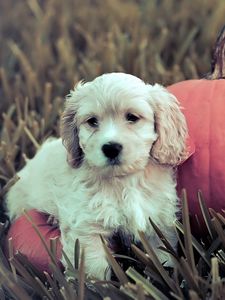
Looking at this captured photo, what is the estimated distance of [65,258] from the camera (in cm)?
334

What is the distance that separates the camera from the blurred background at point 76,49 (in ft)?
16.9

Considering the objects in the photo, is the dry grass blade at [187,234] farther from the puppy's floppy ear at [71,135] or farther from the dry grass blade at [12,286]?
the dry grass blade at [12,286]

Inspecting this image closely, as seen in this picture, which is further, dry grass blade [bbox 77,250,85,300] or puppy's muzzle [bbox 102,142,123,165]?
puppy's muzzle [bbox 102,142,123,165]

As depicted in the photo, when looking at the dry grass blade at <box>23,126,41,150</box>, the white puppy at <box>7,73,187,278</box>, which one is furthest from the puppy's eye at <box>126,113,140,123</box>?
the dry grass blade at <box>23,126,41,150</box>

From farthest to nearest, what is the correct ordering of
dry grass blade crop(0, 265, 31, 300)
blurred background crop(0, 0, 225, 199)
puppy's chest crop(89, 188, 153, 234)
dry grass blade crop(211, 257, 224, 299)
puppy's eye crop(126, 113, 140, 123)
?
blurred background crop(0, 0, 225, 199), puppy's chest crop(89, 188, 153, 234), puppy's eye crop(126, 113, 140, 123), dry grass blade crop(0, 265, 31, 300), dry grass blade crop(211, 257, 224, 299)

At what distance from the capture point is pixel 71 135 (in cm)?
358

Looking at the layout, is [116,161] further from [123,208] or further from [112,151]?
[123,208]

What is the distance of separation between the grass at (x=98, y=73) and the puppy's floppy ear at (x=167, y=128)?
0.26 meters

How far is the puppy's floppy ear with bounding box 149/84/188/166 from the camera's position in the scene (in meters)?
3.41

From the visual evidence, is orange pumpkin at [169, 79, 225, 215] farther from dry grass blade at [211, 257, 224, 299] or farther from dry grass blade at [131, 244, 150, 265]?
dry grass blade at [211, 257, 224, 299]

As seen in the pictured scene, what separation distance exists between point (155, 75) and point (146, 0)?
82.7 inches

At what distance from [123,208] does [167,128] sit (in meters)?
0.45

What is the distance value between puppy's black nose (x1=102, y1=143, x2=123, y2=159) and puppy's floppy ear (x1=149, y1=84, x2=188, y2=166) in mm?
245

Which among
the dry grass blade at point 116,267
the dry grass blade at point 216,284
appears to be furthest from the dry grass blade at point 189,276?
the dry grass blade at point 116,267
